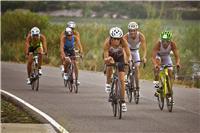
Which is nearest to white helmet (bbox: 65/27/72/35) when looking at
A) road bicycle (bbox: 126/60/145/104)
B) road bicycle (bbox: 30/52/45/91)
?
road bicycle (bbox: 30/52/45/91)

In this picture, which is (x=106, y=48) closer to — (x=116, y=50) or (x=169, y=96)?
(x=116, y=50)

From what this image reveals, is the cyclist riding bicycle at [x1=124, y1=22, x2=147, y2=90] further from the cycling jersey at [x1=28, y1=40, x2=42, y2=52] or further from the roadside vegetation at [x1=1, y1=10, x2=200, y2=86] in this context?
the cycling jersey at [x1=28, y1=40, x2=42, y2=52]

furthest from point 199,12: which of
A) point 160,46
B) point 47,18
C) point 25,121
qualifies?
point 25,121

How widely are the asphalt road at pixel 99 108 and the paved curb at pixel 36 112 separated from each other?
0.23 m

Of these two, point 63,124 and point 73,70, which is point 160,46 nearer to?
point 63,124

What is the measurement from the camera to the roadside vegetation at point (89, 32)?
15820mm

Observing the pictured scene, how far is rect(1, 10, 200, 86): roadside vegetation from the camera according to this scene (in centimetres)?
1582

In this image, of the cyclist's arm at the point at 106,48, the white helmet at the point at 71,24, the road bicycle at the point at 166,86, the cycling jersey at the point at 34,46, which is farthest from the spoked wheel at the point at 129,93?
the cyclist's arm at the point at 106,48

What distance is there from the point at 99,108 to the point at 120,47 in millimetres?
2346

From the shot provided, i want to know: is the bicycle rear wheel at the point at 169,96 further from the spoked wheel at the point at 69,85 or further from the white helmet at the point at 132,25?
the spoked wheel at the point at 69,85

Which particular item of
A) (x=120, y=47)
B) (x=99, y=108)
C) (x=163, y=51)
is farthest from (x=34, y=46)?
(x=120, y=47)

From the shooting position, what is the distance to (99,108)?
1521cm

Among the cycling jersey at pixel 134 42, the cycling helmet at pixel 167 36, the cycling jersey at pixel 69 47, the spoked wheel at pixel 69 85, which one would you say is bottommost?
the spoked wheel at pixel 69 85

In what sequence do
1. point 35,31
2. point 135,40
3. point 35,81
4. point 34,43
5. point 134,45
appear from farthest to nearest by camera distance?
point 35,81, point 34,43, point 35,31, point 134,45, point 135,40
